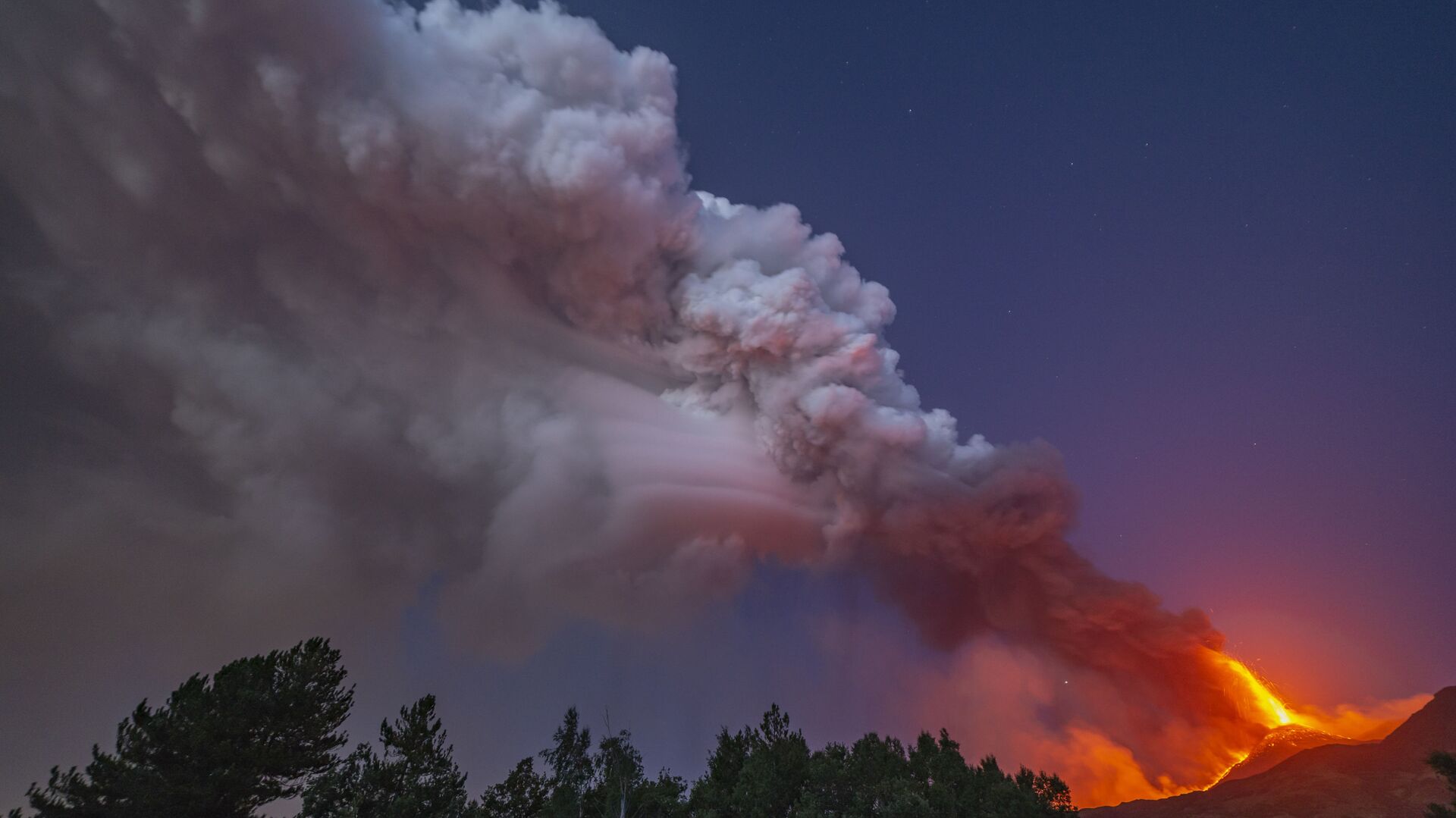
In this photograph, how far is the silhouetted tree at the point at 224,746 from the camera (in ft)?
89.4

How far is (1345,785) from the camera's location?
285ft

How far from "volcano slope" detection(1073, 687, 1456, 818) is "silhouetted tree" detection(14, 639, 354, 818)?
10571 cm

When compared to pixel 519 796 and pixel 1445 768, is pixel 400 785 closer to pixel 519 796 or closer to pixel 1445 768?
pixel 519 796

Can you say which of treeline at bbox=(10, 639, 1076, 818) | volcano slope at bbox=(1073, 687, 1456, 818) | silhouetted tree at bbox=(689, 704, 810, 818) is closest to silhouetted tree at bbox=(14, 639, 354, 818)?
treeline at bbox=(10, 639, 1076, 818)

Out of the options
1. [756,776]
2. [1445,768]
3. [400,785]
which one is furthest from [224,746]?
[1445,768]

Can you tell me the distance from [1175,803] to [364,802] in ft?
363

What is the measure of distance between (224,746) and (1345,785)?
120578 mm

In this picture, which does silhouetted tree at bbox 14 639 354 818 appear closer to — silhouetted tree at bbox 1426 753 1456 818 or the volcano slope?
silhouetted tree at bbox 1426 753 1456 818

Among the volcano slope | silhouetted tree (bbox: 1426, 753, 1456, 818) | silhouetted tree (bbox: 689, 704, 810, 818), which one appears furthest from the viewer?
the volcano slope

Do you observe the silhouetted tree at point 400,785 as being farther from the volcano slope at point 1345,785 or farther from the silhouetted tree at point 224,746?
the volcano slope at point 1345,785

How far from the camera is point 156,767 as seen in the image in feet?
95.0

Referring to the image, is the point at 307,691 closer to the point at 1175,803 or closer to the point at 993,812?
the point at 993,812

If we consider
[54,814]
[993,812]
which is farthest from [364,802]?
[993,812]

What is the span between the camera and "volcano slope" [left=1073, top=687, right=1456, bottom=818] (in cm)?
8112
